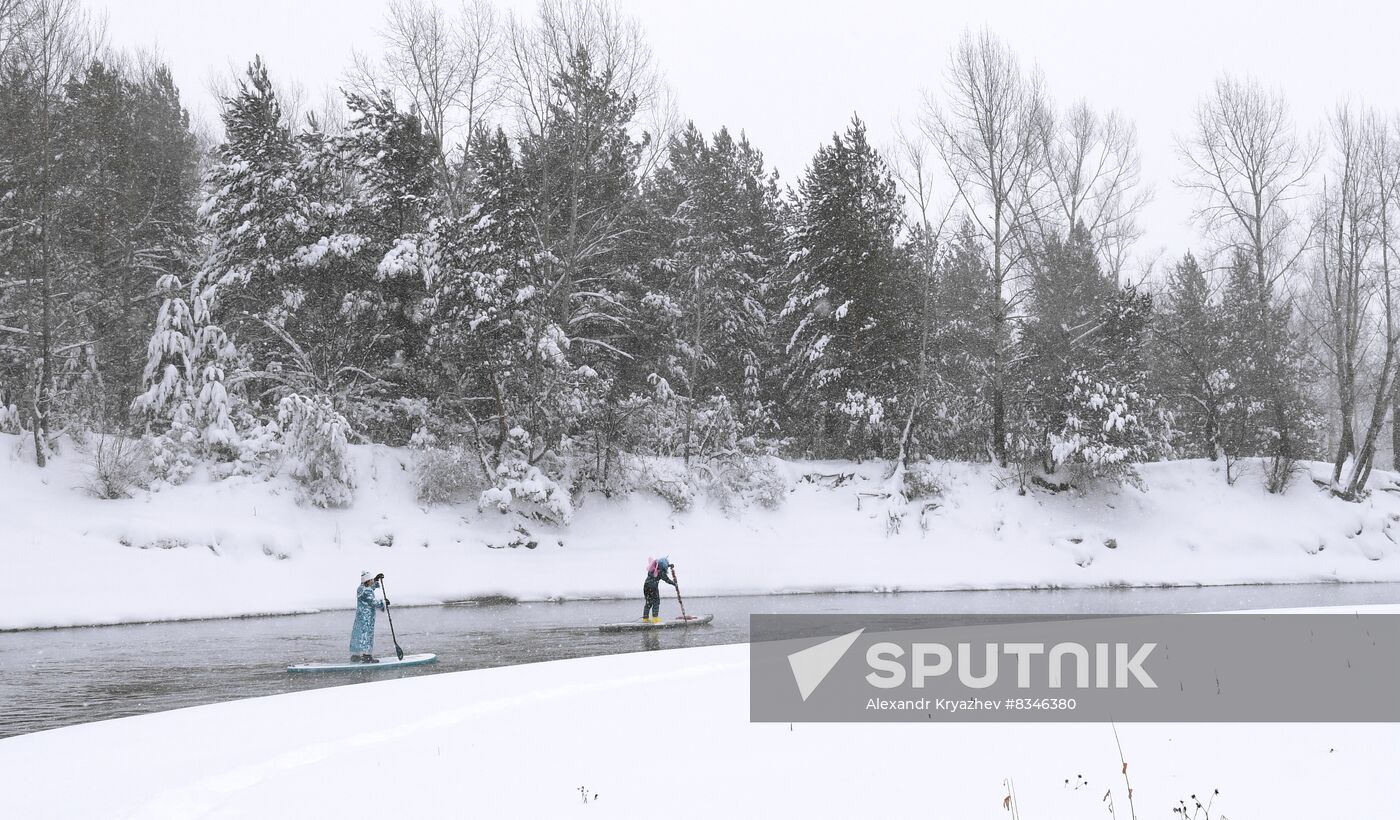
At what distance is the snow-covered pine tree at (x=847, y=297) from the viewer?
120 ft

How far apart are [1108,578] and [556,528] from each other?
17592 mm

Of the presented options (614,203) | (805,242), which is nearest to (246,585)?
(614,203)

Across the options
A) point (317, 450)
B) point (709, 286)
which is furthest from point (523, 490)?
point (709, 286)

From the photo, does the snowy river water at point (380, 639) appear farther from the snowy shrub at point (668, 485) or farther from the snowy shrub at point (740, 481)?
the snowy shrub at point (740, 481)

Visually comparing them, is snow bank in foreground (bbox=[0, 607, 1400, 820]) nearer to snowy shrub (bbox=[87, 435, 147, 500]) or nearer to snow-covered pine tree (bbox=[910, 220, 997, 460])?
snowy shrub (bbox=[87, 435, 147, 500])

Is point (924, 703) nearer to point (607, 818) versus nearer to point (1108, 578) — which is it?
point (607, 818)

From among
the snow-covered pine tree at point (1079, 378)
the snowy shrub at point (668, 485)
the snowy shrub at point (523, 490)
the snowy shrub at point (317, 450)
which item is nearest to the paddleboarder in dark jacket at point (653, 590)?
the snowy shrub at point (523, 490)

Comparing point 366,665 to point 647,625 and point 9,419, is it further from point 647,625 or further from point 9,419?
point 9,419

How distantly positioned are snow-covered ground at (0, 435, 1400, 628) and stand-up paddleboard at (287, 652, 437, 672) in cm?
947

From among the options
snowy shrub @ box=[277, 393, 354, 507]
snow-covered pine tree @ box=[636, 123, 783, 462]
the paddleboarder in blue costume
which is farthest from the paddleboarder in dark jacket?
snow-covered pine tree @ box=[636, 123, 783, 462]

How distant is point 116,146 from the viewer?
32.7 meters

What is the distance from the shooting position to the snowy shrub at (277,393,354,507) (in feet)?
90.2

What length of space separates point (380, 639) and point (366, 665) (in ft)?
14.9

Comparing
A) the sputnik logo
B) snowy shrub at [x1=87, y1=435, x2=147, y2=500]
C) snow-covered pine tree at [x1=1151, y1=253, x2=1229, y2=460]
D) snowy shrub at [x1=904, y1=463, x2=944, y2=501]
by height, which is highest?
snow-covered pine tree at [x1=1151, y1=253, x2=1229, y2=460]
